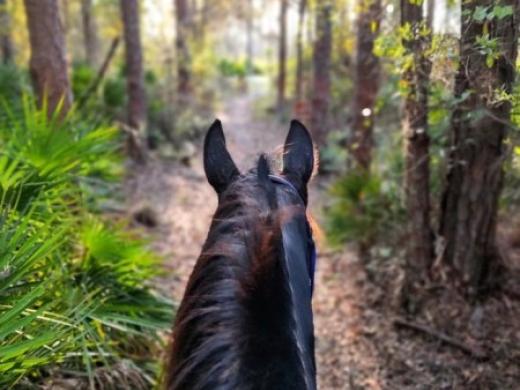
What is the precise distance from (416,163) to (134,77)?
8326 millimetres

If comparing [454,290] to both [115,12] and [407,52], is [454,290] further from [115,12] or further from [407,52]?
[115,12]

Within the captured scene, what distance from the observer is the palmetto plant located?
8.30 feet

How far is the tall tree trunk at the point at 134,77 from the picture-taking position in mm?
10820

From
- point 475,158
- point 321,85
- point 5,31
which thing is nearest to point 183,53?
point 5,31

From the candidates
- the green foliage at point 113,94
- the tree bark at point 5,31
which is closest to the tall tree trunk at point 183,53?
the green foliage at point 113,94

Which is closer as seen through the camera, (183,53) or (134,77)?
(134,77)

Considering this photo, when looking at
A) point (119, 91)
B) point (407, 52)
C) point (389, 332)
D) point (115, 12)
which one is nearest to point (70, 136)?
point (407, 52)

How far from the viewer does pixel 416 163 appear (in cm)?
457

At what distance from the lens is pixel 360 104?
789cm

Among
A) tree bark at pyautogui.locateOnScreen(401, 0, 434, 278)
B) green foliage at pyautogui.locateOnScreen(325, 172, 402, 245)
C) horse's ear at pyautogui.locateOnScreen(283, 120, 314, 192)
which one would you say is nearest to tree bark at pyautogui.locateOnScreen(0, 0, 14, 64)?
green foliage at pyautogui.locateOnScreen(325, 172, 402, 245)

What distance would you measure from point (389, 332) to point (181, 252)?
11.2ft

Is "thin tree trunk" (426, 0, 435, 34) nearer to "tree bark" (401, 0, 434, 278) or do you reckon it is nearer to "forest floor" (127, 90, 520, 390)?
"tree bark" (401, 0, 434, 278)

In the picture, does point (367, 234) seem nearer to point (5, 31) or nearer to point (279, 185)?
point (279, 185)

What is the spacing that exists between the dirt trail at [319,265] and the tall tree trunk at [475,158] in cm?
124
